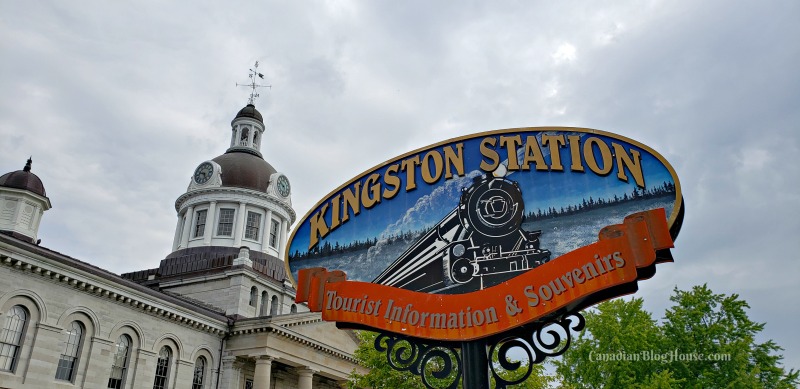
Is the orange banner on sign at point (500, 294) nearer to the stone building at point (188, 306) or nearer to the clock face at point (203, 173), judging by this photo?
the stone building at point (188, 306)

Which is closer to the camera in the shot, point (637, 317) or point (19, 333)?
point (19, 333)

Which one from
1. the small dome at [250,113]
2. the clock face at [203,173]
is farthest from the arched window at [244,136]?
the clock face at [203,173]

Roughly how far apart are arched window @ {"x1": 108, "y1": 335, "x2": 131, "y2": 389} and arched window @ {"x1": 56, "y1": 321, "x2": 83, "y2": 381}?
79.2 inches

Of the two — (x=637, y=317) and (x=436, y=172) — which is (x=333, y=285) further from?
(x=637, y=317)

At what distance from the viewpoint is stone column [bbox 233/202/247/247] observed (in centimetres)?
4656

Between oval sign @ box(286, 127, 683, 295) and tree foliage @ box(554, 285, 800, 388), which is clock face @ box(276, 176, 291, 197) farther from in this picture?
oval sign @ box(286, 127, 683, 295)

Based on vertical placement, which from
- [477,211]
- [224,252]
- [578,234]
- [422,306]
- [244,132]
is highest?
[244,132]

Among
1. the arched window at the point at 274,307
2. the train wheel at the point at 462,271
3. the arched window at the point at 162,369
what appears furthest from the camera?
the arched window at the point at 274,307

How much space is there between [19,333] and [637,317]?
27644 millimetres

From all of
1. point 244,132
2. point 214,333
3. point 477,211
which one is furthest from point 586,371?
point 244,132

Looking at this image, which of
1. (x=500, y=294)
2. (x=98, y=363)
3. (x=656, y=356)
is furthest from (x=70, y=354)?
(x=656, y=356)

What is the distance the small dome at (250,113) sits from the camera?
55.2 metres

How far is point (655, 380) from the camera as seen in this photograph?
22.7 m

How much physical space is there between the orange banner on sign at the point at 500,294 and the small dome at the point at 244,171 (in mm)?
39312
